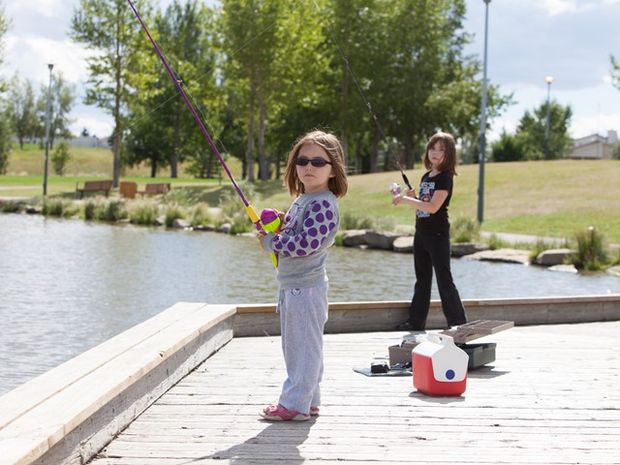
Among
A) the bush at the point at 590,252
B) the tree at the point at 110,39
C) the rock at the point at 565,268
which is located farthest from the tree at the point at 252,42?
the rock at the point at 565,268

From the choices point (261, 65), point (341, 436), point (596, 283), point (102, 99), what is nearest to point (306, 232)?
point (341, 436)

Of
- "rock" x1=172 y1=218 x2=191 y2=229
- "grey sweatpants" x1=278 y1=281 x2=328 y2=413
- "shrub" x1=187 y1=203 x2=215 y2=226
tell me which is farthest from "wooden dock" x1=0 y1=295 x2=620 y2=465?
"rock" x1=172 y1=218 x2=191 y2=229

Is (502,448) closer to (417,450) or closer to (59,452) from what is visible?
(417,450)

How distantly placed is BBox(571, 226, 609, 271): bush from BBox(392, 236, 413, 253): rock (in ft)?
15.2

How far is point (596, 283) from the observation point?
18.2 metres

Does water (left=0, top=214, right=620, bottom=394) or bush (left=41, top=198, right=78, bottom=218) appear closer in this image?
water (left=0, top=214, right=620, bottom=394)

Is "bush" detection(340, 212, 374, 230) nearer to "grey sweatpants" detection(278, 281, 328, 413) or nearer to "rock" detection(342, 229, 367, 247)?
"rock" detection(342, 229, 367, 247)

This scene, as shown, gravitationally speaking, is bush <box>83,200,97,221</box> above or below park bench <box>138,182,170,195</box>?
below

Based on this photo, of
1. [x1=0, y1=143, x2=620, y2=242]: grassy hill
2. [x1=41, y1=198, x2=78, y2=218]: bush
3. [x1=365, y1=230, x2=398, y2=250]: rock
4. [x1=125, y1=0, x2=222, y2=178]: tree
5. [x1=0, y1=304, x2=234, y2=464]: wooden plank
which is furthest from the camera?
[x1=125, y1=0, x2=222, y2=178]: tree

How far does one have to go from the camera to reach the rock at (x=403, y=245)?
24.7 metres

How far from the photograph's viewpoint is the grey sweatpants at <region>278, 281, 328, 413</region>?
4629 millimetres

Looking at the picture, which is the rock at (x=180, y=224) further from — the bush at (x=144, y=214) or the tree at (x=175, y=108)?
the tree at (x=175, y=108)

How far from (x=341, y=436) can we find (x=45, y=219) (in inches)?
1201

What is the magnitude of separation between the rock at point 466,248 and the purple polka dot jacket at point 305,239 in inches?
760
